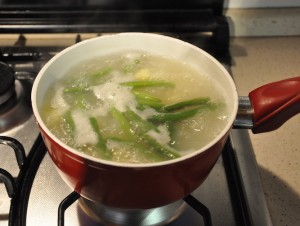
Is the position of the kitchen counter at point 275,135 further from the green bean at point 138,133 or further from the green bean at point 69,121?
the green bean at point 69,121

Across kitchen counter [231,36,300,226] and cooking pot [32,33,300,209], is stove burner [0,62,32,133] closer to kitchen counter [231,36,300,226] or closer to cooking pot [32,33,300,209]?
cooking pot [32,33,300,209]

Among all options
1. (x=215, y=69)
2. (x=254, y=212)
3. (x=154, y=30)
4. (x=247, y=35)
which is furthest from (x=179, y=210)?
(x=247, y=35)

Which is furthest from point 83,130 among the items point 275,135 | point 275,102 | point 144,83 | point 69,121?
point 275,135

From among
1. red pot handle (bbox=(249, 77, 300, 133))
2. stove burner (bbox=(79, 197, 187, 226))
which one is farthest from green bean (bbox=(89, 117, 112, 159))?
red pot handle (bbox=(249, 77, 300, 133))

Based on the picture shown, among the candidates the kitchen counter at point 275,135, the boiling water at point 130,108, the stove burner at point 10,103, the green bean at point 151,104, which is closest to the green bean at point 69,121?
the boiling water at point 130,108

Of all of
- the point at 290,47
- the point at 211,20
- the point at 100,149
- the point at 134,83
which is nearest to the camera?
the point at 100,149

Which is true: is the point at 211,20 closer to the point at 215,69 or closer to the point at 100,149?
the point at 215,69
